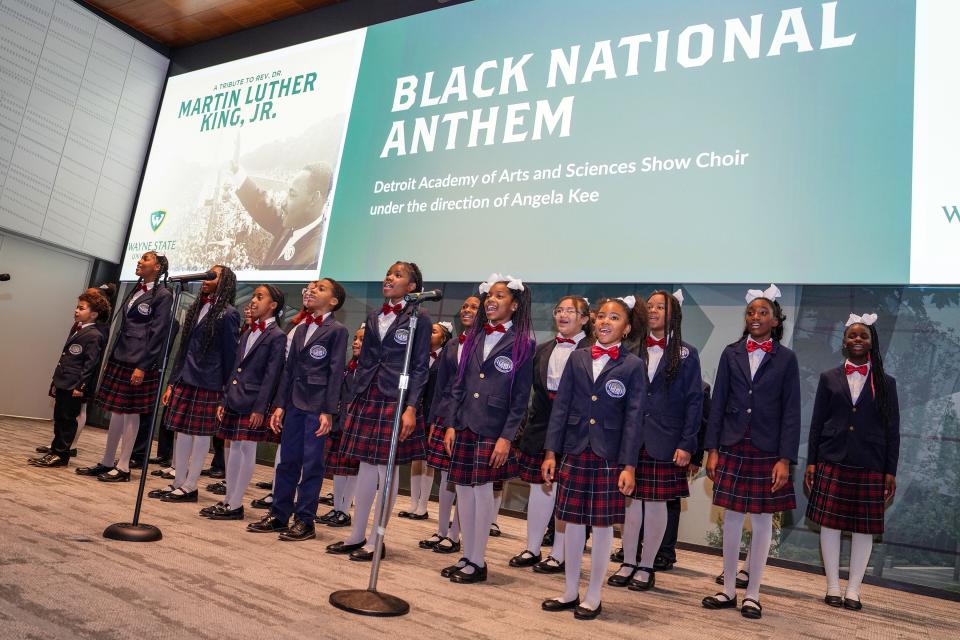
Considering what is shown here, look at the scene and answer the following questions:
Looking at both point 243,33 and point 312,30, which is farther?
point 243,33

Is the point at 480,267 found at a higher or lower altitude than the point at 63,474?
higher

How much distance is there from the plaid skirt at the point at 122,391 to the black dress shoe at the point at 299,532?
5.33 feet

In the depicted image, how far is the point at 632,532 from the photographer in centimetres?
340

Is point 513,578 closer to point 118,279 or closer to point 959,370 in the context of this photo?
point 959,370

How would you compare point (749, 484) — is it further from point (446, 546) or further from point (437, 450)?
point (446, 546)

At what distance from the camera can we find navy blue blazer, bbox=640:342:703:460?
3.31 m

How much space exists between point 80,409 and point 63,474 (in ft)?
2.13

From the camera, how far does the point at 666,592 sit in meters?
3.27

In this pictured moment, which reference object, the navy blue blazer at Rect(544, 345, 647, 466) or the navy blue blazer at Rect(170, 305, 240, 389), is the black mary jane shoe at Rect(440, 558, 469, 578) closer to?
the navy blue blazer at Rect(544, 345, 647, 466)

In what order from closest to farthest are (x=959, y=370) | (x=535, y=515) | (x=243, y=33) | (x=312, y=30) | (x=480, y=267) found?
Result: 1. (x=535, y=515)
2. (x=959, y=370)
3. (x=480, y=267)
4. (x=312, y=30)
5. (x=243, y=33)

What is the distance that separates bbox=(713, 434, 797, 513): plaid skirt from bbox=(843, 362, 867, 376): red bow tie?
0.87 metres

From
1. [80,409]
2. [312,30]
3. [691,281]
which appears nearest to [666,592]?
[691,281]

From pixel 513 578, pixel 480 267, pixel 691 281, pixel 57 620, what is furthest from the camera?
pixel 480 267

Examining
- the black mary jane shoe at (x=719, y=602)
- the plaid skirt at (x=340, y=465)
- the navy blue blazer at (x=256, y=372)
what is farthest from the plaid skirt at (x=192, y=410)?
the black mary jane shoe at (x=719, y=602)
